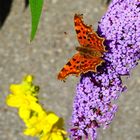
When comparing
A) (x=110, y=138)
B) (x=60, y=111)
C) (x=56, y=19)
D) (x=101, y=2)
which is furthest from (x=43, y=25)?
(x=110, y=138)

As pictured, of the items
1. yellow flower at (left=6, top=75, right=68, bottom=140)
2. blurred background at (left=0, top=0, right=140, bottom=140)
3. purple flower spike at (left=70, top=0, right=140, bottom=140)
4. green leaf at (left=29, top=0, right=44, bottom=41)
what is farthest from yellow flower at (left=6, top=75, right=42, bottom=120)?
blurred background at (left=0, top=0, right=140, bottom=140)

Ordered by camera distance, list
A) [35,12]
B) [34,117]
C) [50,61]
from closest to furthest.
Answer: [35,12]
[34,117]
[50,61]

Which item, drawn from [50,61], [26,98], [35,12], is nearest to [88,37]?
[35,12]

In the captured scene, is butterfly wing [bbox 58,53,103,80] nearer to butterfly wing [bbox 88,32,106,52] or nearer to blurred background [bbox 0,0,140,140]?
butterfly wing [bbox 88,32,106,52]

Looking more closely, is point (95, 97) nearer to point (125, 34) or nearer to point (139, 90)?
point (125, 34)

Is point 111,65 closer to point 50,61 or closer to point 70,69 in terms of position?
point 70,69

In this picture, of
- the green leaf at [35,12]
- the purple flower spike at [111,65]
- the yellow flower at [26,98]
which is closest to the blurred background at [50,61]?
the yellow flower at [26,98]
